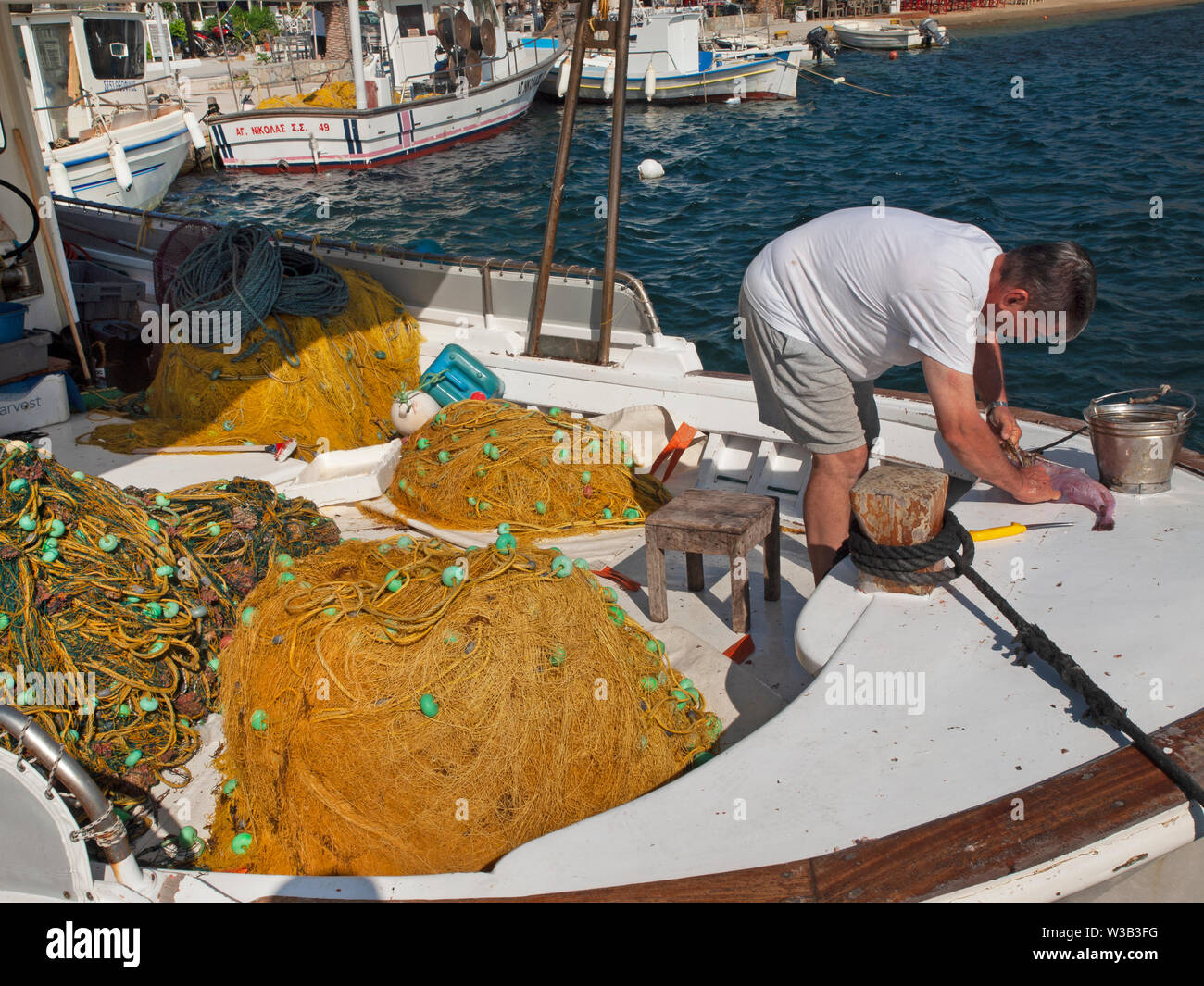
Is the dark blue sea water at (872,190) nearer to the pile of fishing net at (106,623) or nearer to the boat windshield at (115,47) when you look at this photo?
the boat windshield at (115,47)

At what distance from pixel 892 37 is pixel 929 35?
158cm

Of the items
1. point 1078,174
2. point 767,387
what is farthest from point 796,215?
point 767,387

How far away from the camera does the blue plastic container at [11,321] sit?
18.2 feet

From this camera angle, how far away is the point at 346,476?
5094 mm

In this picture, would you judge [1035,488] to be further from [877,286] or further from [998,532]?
[877,286]

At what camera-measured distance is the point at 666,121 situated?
27656 mm

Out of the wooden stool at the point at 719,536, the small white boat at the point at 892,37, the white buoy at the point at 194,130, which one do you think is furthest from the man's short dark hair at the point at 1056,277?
the small white boat at the point at 892,37

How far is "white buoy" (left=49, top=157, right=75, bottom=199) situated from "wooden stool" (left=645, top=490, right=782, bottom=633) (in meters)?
17.1

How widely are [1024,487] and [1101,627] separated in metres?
0.63

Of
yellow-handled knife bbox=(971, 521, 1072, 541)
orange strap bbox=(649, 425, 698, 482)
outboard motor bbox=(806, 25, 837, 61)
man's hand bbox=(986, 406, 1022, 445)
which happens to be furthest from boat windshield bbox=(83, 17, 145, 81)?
outboard motor bbox=(806, 25, 837, 61)

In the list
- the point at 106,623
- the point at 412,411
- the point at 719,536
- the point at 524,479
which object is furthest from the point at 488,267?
the point at 106,623

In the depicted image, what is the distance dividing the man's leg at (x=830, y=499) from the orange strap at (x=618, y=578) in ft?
3.04

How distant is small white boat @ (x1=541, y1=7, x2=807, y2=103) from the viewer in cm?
2914
